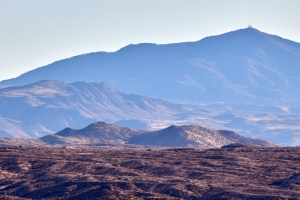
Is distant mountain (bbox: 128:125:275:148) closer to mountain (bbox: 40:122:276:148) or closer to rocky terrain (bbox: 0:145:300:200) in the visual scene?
mountain (bbox: 40:122:276:148)

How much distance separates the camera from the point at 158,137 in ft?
449

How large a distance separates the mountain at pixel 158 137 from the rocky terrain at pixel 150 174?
5727 centimetres

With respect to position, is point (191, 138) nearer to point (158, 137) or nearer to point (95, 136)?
point (158, 137)

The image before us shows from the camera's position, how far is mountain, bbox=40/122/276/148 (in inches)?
5118

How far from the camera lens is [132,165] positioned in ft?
201

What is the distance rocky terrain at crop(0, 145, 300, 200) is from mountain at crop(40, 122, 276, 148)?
5727 cm

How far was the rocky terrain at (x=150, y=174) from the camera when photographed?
49.3 metres

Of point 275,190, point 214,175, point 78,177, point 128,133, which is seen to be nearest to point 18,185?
point 78,177

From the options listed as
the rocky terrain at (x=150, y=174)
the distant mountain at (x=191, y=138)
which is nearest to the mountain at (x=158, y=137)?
the distant mountain at (x=191, y=138)

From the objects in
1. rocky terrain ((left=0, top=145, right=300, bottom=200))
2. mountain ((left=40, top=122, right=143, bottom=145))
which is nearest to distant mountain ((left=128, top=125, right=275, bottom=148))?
mountain ((left=40, top=122, right=143, bottom=145))

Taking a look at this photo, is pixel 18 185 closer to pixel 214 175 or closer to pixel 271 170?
pixel 214 175

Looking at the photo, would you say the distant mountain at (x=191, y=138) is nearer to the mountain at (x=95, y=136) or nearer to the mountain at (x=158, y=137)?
the mountain at (x=158, y=137)

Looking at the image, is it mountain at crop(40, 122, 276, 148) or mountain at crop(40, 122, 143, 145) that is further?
mountain at crop(40, 122, 143, 145)

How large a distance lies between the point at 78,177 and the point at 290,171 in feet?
46.0
